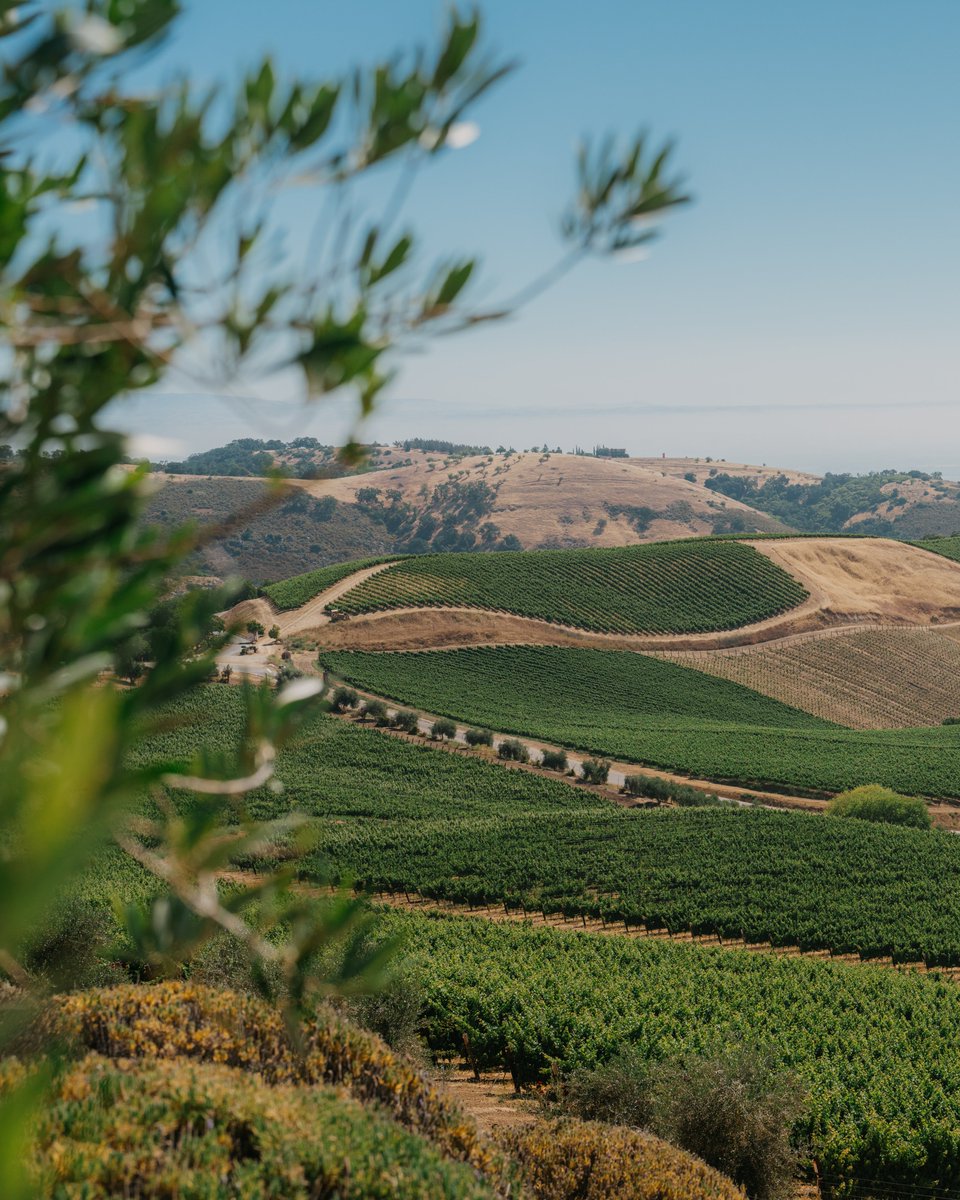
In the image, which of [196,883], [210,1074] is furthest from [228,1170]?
[196,883]

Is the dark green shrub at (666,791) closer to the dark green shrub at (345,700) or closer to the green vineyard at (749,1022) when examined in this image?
the dark green shrub at (345,700)

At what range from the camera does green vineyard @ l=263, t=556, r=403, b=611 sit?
278 feet

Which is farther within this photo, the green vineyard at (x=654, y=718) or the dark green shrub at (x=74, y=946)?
the green vineyard at (x=654, y=718)

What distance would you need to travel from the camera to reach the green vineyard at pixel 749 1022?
15508mm

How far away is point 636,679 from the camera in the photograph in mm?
78875

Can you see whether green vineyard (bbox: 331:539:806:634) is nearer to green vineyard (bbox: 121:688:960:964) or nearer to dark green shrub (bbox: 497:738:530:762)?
dark green shrub (bbox: 497:738:530:762)

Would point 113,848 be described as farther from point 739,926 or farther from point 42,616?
point 42,616

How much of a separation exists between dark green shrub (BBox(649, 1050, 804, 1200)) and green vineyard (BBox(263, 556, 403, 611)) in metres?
73.1

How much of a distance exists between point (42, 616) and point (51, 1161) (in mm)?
4937

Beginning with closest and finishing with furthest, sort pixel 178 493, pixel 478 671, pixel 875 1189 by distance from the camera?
1. pixel 875 1189
2. pixel 478 671
3. pixel 178 493

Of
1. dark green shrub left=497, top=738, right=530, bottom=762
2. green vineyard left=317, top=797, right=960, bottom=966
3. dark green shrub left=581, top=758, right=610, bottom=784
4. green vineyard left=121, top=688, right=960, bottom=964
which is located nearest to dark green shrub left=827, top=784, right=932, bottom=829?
green vineyard left=317, top=797, right=960, bottom=966

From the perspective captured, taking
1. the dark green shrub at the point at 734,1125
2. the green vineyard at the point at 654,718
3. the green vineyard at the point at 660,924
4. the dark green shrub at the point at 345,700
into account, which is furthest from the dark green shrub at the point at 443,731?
the dark green shrub at the point at 734,1125

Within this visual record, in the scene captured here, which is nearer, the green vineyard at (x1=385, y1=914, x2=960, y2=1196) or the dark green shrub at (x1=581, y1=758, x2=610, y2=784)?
the green vineyard at (x1=385, y1=914, x2=960, y2=1196)

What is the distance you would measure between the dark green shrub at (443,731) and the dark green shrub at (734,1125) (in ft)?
152
